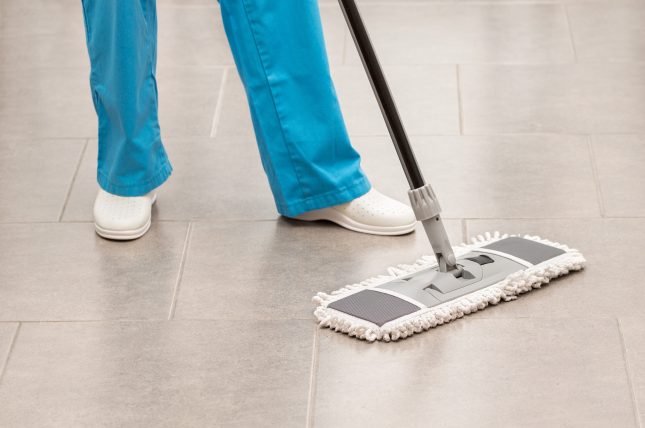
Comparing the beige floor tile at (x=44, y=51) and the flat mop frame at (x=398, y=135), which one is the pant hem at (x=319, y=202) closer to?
the flat mop frame at (x=398, y=135)

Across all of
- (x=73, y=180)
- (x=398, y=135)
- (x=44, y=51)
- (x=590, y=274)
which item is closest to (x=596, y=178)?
(x=590, y=274)

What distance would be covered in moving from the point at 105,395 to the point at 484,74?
1219 mm

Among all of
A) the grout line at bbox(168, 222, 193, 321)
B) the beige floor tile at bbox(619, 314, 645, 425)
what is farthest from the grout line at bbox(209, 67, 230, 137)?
the beige floor tile at bbox(619, 314, 645, 425)

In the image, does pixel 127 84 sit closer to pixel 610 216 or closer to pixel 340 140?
pixel 340 140

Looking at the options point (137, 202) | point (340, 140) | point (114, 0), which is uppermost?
point (114, 0)

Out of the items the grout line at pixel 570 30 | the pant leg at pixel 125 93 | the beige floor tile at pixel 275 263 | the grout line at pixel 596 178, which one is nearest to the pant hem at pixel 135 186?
the pant leg at pixel 125 93

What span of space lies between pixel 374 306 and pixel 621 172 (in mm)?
632

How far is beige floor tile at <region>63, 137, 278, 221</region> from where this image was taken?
1.94 metres

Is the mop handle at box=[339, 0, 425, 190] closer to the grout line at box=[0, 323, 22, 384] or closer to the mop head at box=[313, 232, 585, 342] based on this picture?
the mop head at box=[313, 232, 585, 342]

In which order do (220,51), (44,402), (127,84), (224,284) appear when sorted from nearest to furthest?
(44,402), (224,284), (127,84), (220,51)

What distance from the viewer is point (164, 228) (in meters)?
1.90

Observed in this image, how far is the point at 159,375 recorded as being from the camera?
4.94 feet

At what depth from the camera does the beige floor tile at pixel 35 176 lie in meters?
1.96

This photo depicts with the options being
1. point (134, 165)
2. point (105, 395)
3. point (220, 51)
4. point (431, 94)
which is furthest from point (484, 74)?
point (105, 395)
